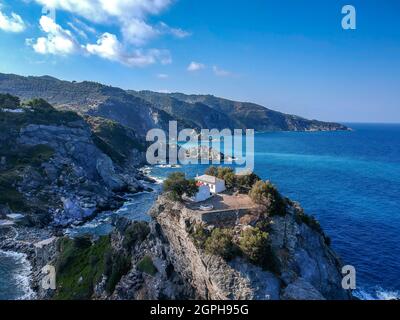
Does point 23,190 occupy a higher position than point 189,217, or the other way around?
point 189,217

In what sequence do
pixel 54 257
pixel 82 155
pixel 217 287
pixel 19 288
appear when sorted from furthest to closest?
pixel 82 155, pixel 54 257, pixel 19 288, pixel 217 287

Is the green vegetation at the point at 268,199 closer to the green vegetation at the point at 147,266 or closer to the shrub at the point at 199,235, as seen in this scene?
the shrub at the point at 199,235

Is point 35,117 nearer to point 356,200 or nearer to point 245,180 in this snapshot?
point 245,180

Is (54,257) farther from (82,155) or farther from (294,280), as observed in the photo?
(82,155)

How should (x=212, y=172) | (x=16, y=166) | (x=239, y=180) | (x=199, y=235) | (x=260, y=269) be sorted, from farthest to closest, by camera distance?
(x=16, y=166)
(x=212, y=172)
(x=239, y=180)
(x=199, y=235)
(x=260, y=269)

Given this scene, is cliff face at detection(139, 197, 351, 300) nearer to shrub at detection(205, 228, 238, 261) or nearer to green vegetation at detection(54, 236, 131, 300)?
shrub at detection(205, 228, 238, 261)

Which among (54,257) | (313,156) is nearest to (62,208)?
(54,257)

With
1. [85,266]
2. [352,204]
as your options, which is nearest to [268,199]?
[85,266]

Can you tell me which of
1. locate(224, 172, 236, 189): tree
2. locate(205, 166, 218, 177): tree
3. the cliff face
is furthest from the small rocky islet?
locate(205, 166, 218, 177): tree

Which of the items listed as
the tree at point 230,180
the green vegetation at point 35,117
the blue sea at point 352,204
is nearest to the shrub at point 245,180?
the tree at point 230,180
